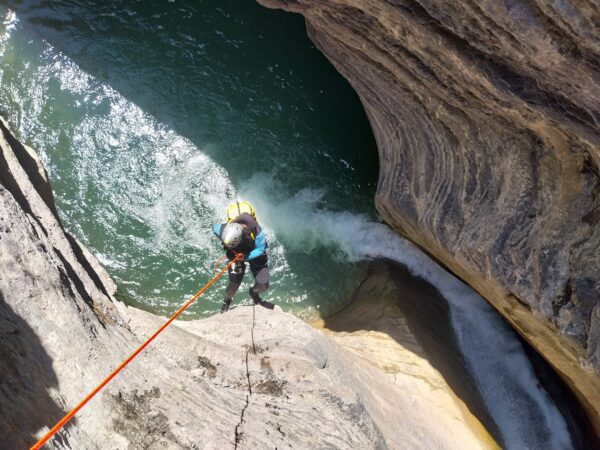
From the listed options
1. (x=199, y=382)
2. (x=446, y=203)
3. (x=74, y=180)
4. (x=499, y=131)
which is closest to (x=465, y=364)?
(x=446, y=203)

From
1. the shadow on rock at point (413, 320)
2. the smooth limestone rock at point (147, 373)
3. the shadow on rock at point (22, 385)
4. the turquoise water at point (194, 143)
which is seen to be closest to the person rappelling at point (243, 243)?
the smooth limestone rock at point (147, 373)

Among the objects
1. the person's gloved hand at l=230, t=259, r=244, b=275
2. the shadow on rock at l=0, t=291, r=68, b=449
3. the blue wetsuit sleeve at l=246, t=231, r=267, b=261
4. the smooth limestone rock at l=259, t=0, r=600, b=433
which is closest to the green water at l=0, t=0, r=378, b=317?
the person's gloved hand at l=230, t=259, r=244, b=275

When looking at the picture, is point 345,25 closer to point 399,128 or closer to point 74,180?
point 399,128

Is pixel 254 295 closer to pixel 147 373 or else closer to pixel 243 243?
pixel 243 243

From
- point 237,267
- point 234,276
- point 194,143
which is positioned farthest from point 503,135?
point 194,143

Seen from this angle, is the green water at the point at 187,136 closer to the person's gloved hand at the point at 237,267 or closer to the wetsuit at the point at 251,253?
the wetsuit at the point at 251,253

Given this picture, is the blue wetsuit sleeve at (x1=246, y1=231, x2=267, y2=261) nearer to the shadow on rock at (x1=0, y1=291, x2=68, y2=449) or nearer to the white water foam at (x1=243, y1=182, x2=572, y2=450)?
the white water foam at (x1=243, y1=182, x2=572, y2=450)
